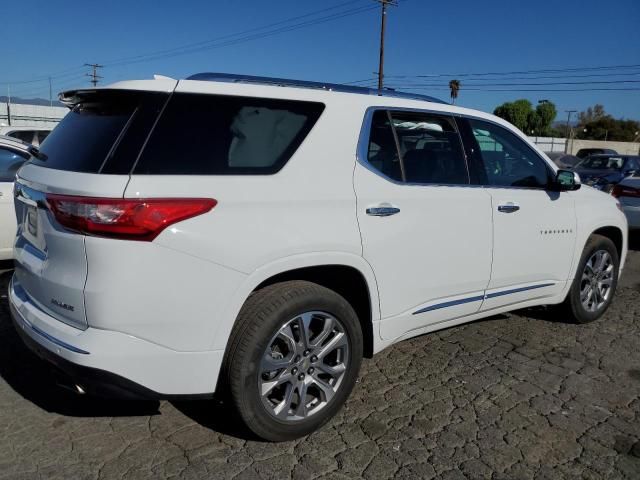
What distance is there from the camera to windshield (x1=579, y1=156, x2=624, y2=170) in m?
15.6

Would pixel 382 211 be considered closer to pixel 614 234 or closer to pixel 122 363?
pixel 122 363

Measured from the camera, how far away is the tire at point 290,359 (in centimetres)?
266

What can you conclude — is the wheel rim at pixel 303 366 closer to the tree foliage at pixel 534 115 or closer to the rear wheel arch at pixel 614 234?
the rear wheel arch at pixel 614 234

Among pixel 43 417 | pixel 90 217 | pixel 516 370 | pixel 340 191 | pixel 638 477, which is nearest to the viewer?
pixel 90 217

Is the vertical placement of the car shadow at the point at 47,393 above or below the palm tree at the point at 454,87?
below

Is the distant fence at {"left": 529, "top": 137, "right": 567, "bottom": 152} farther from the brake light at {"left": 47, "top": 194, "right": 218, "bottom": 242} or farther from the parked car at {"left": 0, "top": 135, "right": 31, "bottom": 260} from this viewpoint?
the brake light at {"left": 47, "top": 194, "right": 218, "bottom": 242}

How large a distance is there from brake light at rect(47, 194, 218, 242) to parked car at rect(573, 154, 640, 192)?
12.4m

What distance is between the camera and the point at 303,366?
2.96 m

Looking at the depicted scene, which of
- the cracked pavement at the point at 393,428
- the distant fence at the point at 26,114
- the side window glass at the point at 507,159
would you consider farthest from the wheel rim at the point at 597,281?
the distant fence at the point at 26,114

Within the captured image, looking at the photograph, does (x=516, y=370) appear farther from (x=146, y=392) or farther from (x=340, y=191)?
(x=146, y=392)

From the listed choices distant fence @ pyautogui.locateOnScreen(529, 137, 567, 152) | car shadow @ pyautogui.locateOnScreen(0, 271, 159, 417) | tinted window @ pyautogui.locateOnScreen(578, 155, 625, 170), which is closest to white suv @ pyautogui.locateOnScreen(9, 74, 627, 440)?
car shadow @ pyautogui.locateOnScreen(0, 271, 159, 417)

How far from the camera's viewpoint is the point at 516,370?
4.01 meters

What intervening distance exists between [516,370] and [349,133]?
2189mm

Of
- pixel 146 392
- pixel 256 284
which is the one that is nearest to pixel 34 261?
pixel 146 392
